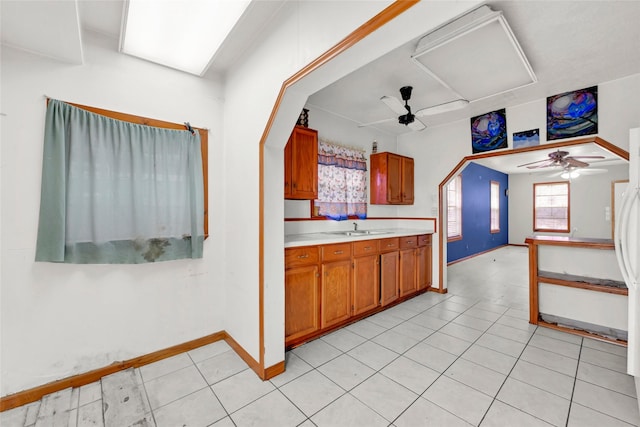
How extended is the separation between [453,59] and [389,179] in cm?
200

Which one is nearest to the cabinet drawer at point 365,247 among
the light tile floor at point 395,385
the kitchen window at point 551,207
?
the light tile floor at point 395,385

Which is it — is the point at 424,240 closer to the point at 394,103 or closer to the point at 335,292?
the point at 335,292

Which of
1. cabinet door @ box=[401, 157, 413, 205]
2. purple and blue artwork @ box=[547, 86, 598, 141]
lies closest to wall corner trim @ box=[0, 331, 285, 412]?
cabinet door @ box=[401, 157, 413, 205]

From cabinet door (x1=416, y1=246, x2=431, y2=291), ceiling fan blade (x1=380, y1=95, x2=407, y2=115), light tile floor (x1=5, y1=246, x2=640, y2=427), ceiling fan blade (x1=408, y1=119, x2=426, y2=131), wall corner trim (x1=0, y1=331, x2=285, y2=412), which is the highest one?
ceiling fan blade (x1=380, y1=95, x2=407, y2=115)

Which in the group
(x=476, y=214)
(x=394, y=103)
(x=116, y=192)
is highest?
(x=394, y=103)

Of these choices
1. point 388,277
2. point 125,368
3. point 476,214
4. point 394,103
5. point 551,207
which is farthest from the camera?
point 551,207

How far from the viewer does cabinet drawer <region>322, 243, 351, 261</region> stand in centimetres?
276

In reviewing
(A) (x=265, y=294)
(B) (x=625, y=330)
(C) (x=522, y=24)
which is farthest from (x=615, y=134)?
(A) (x=265, y=294)

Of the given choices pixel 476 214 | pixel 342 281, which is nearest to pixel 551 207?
pixel 476 214

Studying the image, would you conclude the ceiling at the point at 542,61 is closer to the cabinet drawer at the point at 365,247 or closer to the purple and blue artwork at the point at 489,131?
the purple and blue artwork at the point at 489,131

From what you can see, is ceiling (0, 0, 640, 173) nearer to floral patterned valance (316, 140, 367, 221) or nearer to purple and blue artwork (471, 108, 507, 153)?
purple and blue artwork (471, 108, 507, 153)

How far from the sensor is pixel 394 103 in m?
2.64

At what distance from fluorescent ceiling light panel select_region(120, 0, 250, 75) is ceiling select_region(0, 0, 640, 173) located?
12cm

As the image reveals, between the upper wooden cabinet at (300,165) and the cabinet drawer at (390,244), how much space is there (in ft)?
3.68
